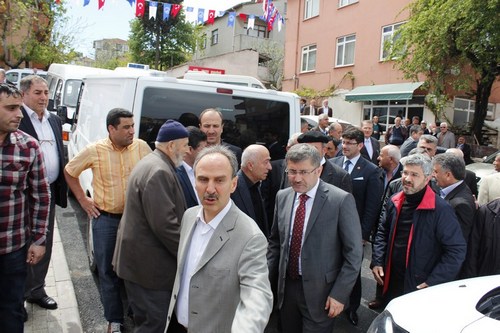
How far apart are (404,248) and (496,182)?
62.9 inches

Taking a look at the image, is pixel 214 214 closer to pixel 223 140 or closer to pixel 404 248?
pixel 404 248

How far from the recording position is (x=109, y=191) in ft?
12.3

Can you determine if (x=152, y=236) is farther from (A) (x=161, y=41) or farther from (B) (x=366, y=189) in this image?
(A) (x=161, y=41)

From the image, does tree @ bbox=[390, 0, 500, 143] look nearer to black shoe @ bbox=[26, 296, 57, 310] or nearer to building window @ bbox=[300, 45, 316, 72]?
building window @ bbox=[300, 45, 316, 72]

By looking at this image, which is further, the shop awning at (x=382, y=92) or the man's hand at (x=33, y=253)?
the shop awning at (x=382, y=92)

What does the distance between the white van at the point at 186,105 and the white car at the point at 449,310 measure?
2809 mm

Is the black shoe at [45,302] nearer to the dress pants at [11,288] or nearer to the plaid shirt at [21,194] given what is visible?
the dress pants at [11,288]

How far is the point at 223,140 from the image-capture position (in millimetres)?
4930

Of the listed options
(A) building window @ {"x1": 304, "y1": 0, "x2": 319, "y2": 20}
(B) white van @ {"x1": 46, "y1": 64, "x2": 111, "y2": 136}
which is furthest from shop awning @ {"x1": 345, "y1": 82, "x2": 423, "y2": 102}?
(B) white van @ {"x1": 46, "y1": 64, "x2": 111, "y2": 136}

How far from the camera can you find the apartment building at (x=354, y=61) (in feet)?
60.7

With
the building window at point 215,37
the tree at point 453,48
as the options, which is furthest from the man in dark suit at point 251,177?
the building window at point 215,37

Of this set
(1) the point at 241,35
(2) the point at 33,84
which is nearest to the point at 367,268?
(2) the point at 33,84

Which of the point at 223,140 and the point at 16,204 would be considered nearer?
the point at 16,204

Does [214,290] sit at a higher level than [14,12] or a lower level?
lower
